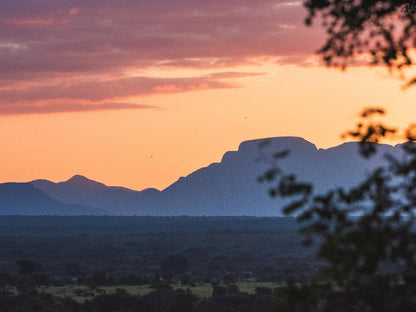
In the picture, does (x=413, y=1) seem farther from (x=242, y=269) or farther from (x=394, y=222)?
(x=242, y=269)

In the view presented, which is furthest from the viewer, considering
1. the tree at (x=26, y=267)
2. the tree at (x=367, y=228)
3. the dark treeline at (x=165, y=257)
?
the tree at (x=26, y=267)

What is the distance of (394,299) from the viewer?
9.43 m

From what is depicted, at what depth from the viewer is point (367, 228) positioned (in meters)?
9.82

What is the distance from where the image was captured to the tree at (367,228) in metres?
9.77

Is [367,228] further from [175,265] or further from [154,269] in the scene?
[154,269]

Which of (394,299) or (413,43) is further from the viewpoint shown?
(413,43)

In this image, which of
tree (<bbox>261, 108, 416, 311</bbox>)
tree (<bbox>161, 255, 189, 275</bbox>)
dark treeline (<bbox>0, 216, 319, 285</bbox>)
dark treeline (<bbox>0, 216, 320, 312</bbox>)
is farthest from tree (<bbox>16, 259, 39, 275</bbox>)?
tree (<bbox>261, 108, 416, 311</bbox>)

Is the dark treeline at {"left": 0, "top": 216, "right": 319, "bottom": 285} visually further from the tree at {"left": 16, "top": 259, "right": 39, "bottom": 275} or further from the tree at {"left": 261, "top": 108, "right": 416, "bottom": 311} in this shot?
the tree at {"left": 261, "top": 108, "right": 416, "bottom": 311}

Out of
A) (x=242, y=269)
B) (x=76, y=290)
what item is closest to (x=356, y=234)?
(x=76, y=290)

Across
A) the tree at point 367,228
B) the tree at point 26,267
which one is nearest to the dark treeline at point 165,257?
the tree at point 26,267

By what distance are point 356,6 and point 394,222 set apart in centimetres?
332

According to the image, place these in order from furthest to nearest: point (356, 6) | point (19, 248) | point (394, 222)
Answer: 1. point (19, 248)
2. point (356, 6)
3. point (394, 222)

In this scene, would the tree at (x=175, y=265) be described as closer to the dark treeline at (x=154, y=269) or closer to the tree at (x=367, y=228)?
the dark treeline at (x=154, y=269)

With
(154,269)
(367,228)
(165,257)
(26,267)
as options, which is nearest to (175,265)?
(154,269)
